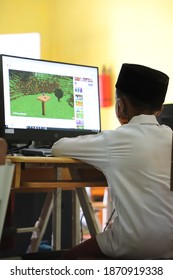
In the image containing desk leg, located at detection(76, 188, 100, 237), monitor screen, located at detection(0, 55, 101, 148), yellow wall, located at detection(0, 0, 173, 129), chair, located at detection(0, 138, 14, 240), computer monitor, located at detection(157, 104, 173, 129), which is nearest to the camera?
chair, located at detection(0, 138, 14, 240)

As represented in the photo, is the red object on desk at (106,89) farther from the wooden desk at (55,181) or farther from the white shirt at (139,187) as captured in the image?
the white shirt at (139,187)

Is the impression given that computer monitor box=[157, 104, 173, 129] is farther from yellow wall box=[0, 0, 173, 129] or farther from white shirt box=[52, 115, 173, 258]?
yellow wall box=[0, 0, 173, 129]

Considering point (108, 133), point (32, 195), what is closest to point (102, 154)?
point (108, 133)

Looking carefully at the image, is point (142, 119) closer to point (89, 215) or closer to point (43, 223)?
point (89, 215)

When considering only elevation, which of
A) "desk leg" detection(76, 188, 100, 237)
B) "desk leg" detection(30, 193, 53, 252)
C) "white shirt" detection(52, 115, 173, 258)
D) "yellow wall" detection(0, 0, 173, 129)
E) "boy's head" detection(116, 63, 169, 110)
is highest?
"yellow wall" detection(0, 0, 173, 129)

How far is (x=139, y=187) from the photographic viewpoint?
1.68 metres

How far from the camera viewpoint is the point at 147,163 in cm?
167

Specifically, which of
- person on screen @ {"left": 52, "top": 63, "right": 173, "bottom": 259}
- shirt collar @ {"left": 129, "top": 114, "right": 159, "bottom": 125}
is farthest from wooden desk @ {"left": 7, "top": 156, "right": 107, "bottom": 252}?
shirt collar @ {"left": 129, "top": 114, "right": 159, "bottom": 125}

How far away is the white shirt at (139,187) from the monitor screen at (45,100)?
55cm

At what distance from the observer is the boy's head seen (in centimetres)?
Result: 179

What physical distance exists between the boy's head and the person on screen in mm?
80

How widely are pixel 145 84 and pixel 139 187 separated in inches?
16.2
